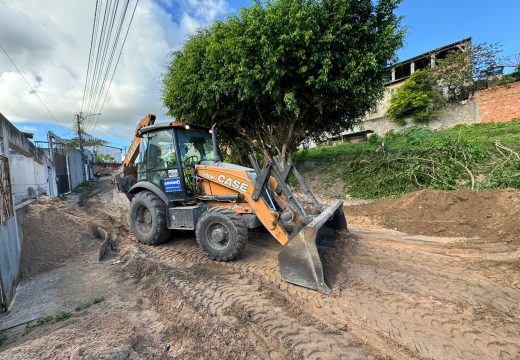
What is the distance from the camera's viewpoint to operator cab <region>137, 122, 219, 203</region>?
5.71m

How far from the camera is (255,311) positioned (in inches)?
132

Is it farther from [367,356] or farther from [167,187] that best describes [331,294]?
[167,187]

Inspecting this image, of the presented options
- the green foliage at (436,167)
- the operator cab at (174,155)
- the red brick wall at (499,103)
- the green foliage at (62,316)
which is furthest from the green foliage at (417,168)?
the red brick wall at (499,103)

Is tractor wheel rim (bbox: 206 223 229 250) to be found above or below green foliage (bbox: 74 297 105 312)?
above

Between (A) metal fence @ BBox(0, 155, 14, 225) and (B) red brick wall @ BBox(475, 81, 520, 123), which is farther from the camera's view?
(B) red brick wall @ BBox(475, 81, 520, 123)

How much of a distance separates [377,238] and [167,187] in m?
4.43

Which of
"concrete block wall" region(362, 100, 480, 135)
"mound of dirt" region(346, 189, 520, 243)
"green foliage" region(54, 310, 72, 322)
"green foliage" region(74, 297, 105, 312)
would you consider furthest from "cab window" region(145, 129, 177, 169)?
"concrete block wall" region(362, 100, 480, 135)

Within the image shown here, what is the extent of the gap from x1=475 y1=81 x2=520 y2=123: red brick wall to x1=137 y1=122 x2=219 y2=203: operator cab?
1975 centimetres

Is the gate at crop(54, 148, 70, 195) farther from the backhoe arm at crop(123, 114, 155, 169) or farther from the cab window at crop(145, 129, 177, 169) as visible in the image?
the cab window at crop(145, 129, 177, 169)

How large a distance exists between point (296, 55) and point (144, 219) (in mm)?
6777

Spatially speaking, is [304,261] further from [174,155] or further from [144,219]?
[144,219]

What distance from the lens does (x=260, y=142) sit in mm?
13969

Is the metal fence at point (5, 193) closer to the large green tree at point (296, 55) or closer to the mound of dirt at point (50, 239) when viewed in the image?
the mound of dirt at point (50, 239)

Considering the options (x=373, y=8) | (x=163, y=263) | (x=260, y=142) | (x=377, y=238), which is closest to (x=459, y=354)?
(x=377, y=238)
